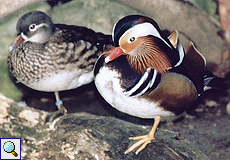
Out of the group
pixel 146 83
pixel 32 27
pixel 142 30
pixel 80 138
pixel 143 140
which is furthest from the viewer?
pixel 32 27

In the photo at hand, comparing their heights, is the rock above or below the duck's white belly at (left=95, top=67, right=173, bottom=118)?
below

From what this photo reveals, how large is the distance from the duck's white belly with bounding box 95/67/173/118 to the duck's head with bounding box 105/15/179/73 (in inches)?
4.8

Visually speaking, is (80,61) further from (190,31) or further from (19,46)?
(190,31)

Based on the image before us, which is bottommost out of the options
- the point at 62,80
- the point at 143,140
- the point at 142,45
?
the point at 143,140

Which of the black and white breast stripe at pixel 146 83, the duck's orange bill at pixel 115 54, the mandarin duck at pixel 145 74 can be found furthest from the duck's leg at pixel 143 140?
the duck's orange bill at pixel 115 54

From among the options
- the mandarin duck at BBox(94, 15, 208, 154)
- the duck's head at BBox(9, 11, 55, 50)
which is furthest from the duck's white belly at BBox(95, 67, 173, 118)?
the duck's head at BBox(9, 11, 55, 50)

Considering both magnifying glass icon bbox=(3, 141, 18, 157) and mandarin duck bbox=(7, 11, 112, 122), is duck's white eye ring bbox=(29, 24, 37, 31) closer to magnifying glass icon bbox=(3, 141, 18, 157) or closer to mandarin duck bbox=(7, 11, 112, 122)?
mandarin duck bbox=(7, 11, 112, 122)

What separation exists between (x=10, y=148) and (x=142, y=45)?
1.10m

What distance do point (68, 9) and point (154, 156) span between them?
2040 millimetres

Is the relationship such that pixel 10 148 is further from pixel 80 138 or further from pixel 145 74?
pixel 145 74

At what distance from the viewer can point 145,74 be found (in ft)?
8.79

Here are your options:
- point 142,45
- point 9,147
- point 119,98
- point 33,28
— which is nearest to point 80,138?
point 119,98

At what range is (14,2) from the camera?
405 centimetres

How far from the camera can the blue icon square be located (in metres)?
2.83
